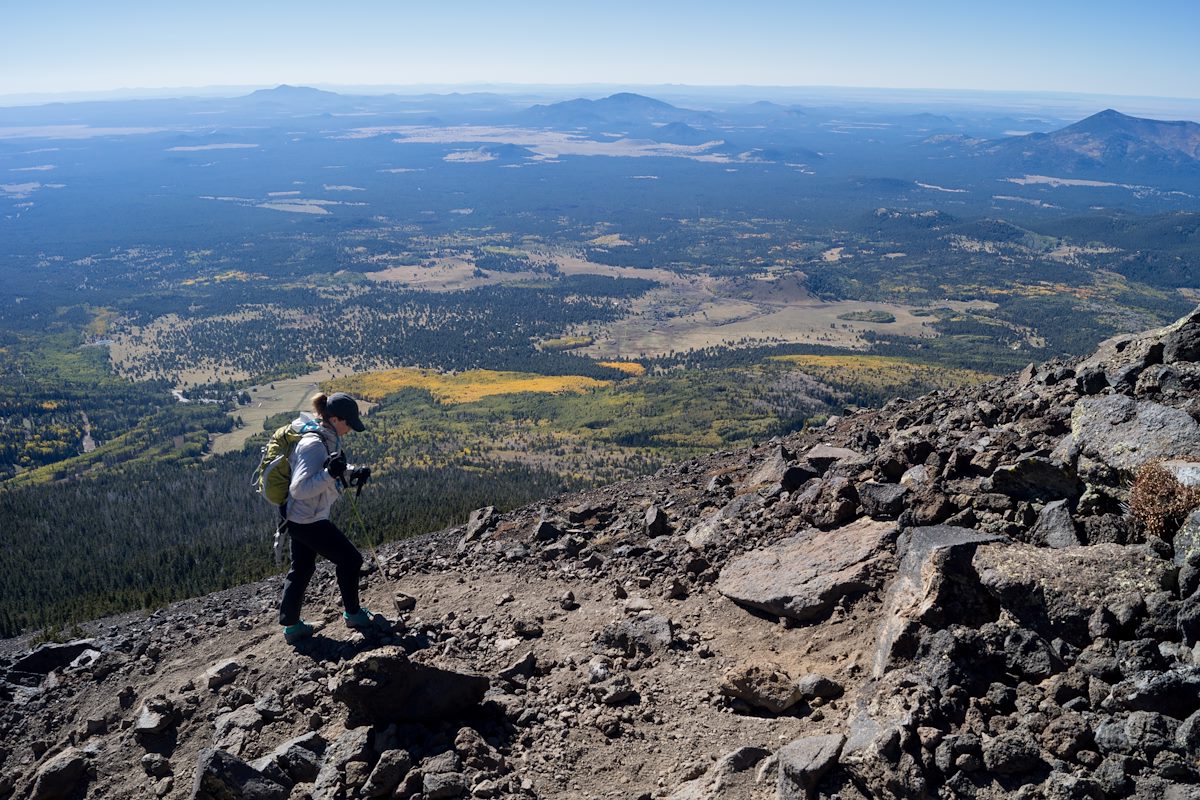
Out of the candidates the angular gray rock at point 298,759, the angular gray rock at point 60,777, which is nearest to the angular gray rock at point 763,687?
the angular gray rock at point 298,759

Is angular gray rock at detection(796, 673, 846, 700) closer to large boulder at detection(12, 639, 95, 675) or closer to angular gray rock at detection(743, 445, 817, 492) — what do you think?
angular gray rock at detection(743, 445, 817, 492)

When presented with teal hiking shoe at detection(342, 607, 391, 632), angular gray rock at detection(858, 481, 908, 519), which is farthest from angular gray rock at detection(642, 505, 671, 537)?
teal hiking shoe at detection(342, 607, 391, 632)

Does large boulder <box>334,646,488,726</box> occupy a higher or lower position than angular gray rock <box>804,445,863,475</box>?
lower

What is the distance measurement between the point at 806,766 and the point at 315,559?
20.4 ft

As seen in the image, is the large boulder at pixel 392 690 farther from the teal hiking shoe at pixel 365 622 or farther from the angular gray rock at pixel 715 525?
the angular gray rock at pixel 715 525

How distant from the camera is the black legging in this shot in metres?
9.15

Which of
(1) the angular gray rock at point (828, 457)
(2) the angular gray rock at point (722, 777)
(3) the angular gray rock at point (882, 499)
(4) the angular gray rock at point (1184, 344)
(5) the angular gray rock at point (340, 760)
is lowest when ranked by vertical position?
(5) the angular gray rock at point (340, 760)

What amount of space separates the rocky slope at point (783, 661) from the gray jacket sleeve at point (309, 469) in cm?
192

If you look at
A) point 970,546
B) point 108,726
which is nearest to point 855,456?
point 970,546

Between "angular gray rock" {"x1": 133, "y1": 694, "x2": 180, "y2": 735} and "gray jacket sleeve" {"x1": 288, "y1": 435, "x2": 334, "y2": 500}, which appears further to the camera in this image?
"gray jacket sleeve" {"x1": 288, "y1": 435, "x2": 334, "y2": 500}

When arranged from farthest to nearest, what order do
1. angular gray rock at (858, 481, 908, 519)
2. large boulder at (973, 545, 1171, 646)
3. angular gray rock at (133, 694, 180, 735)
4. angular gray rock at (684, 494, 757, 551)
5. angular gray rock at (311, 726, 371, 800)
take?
angular gray rock at (684, 494, 757, 551) → angular gray rock at (858, 481, 908, 519) → angular gray rock at (133, 694, 180, 735) → angular gray rock at (311, 726, 371, 800) → large boulder at (973, 545, 1171, 646)

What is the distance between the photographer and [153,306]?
516ft

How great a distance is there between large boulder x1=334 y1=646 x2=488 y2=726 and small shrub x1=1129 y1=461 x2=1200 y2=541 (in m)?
6.39

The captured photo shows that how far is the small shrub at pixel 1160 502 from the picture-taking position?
22.0 ft
